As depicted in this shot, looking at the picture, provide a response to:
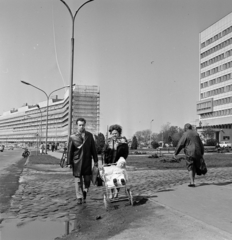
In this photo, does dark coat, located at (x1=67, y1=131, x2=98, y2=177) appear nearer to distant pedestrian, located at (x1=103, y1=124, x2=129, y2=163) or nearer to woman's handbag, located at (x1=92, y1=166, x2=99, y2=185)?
woman's handbag, located at (x1=92, y1=166, x2=99, y2=185)

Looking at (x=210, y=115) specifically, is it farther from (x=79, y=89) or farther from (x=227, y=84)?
(x=79, y=89)

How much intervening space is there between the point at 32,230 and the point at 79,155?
6.86 ft

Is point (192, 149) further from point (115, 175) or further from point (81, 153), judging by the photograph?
point (81, 153)

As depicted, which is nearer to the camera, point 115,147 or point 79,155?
point 115,147

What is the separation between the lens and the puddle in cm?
494

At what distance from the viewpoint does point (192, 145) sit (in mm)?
8930

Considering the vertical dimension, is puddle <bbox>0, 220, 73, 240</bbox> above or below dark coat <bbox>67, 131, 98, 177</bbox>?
below

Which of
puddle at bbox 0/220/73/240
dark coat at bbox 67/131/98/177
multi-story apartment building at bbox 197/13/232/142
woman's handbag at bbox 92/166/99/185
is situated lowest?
puddle at bbox 0/220/73/240

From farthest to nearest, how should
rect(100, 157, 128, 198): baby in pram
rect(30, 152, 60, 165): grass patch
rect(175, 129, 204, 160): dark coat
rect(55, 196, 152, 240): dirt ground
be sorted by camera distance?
rect(30, 152, 60, 165): grass patch → rect(175, 129, 204, 160): dark coat → rect(100, 157, 128, 198): baby in pram → rect(55, 196, 152, 240): dirt ground

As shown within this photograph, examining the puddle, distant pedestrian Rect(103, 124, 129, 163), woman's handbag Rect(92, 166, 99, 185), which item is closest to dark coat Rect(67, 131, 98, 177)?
woman's handbag Rect(92, 166, 99, 185)

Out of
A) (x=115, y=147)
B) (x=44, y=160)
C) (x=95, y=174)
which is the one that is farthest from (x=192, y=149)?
(x=44, y=160)

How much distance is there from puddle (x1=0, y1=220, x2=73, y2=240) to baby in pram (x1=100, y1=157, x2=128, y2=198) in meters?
1.20

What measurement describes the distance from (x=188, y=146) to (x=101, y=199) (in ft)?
8.36

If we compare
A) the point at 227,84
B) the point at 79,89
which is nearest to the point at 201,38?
the point at 227,84
